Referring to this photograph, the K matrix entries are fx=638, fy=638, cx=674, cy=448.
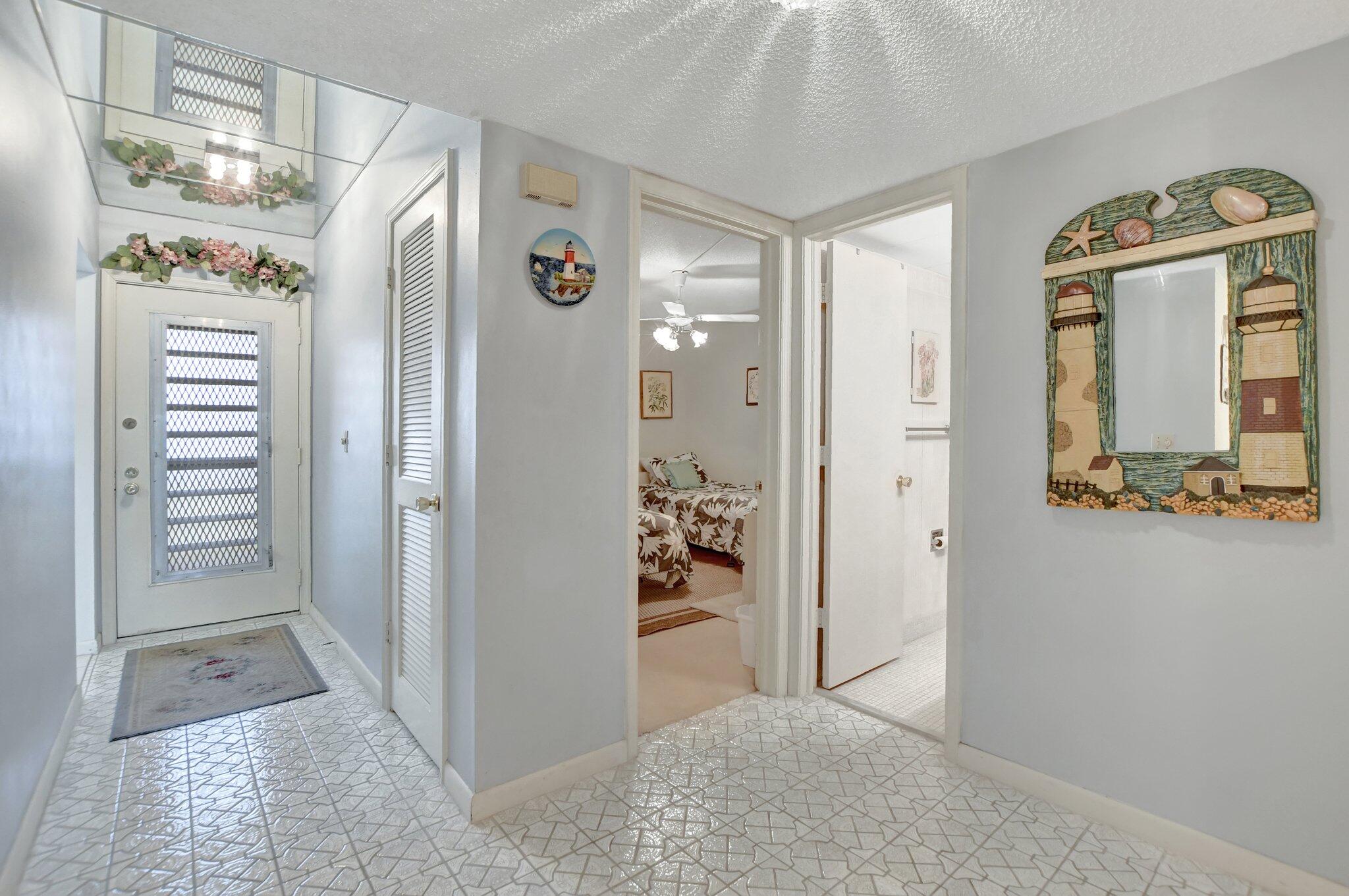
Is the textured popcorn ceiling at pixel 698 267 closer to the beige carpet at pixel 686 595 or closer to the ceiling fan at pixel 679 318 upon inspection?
the ceiling fan at pixel 679 318

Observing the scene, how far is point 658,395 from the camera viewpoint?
7.38 m

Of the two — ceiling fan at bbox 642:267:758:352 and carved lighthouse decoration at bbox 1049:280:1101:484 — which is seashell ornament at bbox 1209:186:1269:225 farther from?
ceiling fan at bbox 642:267:758:352

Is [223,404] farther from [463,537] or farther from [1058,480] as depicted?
[1058,480]

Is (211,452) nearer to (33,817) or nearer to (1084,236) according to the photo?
(33,817)

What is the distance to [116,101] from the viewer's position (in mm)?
2590

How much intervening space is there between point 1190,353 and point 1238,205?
1.27ft

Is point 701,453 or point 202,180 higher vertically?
point 202,180

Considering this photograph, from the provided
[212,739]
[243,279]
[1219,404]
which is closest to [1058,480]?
[1219,404]

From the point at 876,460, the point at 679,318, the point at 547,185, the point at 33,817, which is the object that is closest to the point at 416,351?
the point at 547,185

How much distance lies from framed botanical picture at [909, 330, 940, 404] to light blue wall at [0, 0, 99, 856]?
351cm

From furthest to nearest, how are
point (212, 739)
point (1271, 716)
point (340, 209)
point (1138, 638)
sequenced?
point (340, 209)
point (212, 739)
point (1138, 638)
point (1271, 716)

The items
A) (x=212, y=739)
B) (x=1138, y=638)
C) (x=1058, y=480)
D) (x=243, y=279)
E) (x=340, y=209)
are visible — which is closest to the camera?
(x=1138, y=638)

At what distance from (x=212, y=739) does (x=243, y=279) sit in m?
2.58

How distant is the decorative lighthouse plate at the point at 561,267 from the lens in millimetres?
2053
